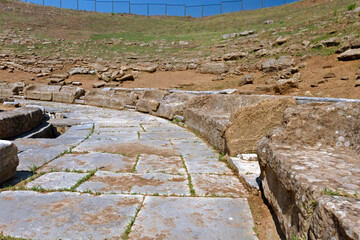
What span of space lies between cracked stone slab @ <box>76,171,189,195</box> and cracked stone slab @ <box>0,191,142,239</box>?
0.19m

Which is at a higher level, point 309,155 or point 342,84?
point 342,84

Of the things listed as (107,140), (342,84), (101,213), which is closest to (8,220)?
(101,213)

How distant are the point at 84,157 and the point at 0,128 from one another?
2224 mm

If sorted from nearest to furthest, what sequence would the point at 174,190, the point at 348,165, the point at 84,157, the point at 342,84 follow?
the point at 348,165
the point at 174,190
the point at 84,157
the point at 342,84

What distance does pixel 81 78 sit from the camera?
1822cm

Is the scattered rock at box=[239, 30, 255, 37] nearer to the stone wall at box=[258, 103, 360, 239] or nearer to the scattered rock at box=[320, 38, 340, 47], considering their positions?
the scattered rock at box=[320, 38, 340, 47]

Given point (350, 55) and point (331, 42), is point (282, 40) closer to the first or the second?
point (331, 42)

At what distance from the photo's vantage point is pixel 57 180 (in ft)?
9.86

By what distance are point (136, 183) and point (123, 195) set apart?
357 mm

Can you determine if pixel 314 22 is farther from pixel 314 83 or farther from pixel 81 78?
pixel 81 78

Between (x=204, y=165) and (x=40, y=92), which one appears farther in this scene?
Result: (x=40, y=92)

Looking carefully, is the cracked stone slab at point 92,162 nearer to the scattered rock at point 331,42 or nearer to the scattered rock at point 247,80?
the scattered rock at point 247,80

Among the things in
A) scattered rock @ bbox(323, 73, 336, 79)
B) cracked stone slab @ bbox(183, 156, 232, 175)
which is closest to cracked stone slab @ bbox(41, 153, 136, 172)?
cracked stone slab @ bbox(183, 156, 232, 175)

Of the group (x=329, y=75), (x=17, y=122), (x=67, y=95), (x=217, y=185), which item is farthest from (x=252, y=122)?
(x=67, y=95)
